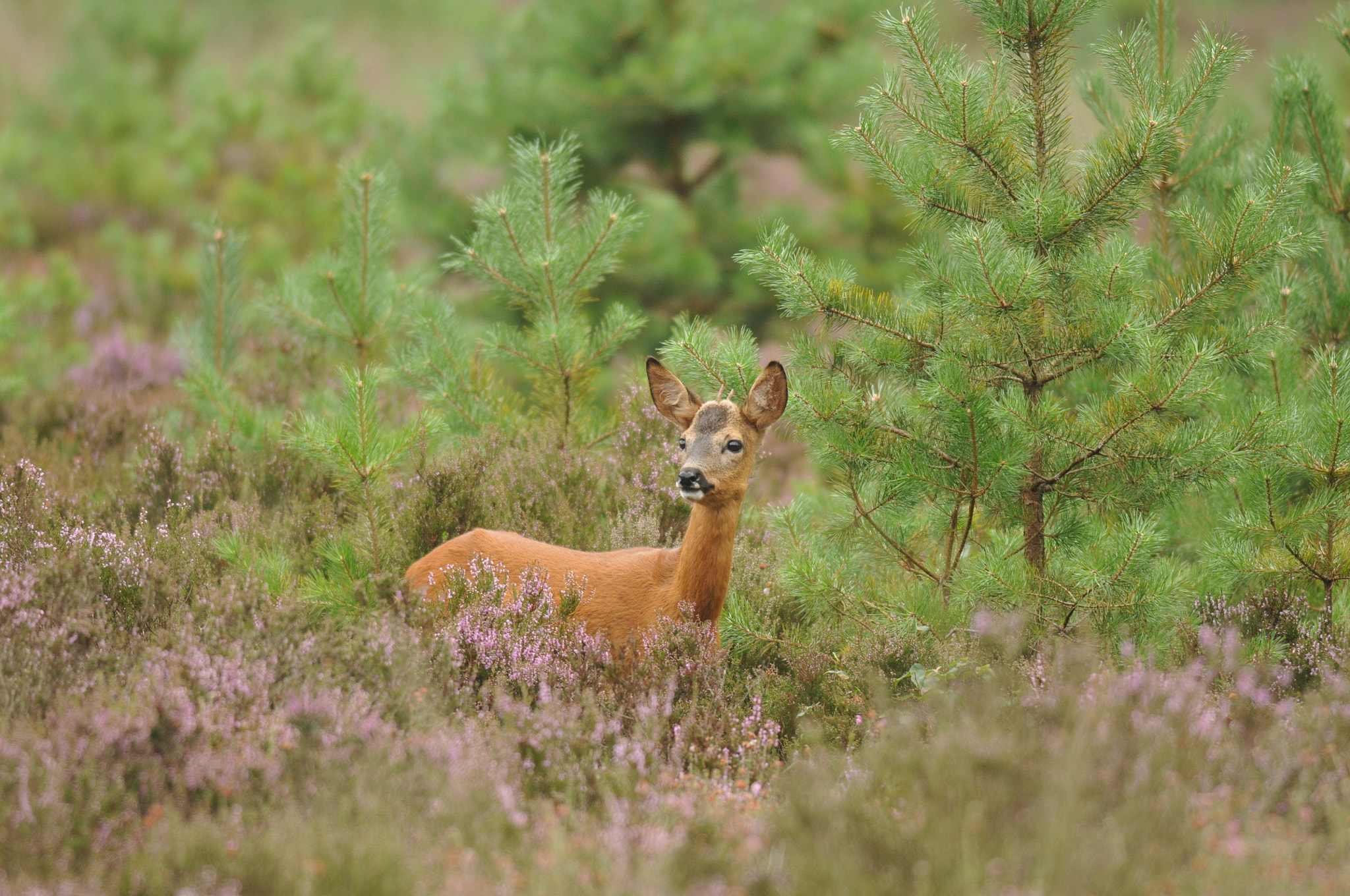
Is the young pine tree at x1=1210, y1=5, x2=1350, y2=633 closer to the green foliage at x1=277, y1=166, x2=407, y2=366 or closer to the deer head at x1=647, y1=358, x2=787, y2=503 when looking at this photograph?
the deer head at x1=647, y1=358, x2=787, y2=503

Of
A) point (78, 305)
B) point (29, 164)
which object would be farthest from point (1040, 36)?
point (29, 164)

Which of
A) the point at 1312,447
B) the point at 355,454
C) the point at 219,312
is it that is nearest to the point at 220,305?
the point at 219,312

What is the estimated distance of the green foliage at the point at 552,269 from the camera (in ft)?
18.0

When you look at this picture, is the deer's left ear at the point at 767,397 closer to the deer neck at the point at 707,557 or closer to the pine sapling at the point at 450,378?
the deer neck at the point at 707,557

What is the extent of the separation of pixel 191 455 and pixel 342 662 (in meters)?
2.54

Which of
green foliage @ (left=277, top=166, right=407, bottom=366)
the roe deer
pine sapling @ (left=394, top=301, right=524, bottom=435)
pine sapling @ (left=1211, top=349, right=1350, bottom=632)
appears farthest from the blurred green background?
pine sapling @ (left=1211, top=349, right=1350, bottom=632)

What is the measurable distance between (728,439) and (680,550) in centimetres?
53

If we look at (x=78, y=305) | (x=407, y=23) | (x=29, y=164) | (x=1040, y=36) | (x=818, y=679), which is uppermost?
(x=407, y=23)

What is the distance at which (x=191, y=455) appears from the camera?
19.2 feet

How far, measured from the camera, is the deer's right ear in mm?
4582

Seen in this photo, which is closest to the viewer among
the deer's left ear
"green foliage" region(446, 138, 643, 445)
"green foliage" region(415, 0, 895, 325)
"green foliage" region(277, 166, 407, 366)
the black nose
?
the black nose

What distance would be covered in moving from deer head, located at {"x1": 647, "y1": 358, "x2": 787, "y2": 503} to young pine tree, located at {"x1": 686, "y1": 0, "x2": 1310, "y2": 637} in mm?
132

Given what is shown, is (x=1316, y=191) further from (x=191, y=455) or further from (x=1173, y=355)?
(x=191, y=455)

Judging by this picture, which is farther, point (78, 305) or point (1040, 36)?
point (78, 305)
